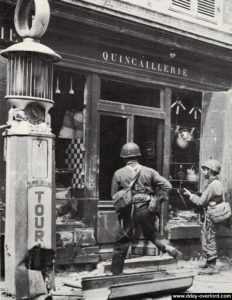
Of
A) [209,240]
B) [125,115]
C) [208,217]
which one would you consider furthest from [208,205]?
[125,115]

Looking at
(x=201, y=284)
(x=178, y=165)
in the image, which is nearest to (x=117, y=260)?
(x=201, y=284)

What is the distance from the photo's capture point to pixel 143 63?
397 inches

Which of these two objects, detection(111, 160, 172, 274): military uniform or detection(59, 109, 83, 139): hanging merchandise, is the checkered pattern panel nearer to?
detection(59, 109, 83, 139): hanging merchandise

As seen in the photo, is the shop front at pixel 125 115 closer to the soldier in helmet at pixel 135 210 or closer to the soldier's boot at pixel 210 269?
the soldier in helmet at pixel 135 210

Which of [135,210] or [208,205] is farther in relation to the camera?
[208,205]

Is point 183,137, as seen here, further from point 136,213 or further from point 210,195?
point 136,213

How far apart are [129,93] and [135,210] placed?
3.02m

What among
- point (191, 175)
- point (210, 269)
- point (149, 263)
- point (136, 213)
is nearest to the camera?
point (136, 213)

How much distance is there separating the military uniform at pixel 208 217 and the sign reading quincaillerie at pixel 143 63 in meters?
2.55

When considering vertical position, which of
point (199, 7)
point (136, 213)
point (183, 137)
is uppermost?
point (199, 7)

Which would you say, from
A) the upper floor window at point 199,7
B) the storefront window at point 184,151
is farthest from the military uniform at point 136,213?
the upper floor window at point 199,7

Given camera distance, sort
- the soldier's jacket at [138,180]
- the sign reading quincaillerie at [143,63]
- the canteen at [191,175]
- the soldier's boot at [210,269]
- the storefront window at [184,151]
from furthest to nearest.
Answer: the canteen at [191,175]
the storefront window at [184,151]
the sign reading quincaillerie at [143,63]
the soldier's boot at [210,269]
the soldier's jacket at [138,180]

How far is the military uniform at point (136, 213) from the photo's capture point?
25.5 feet

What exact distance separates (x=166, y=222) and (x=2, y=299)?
4737 mm
